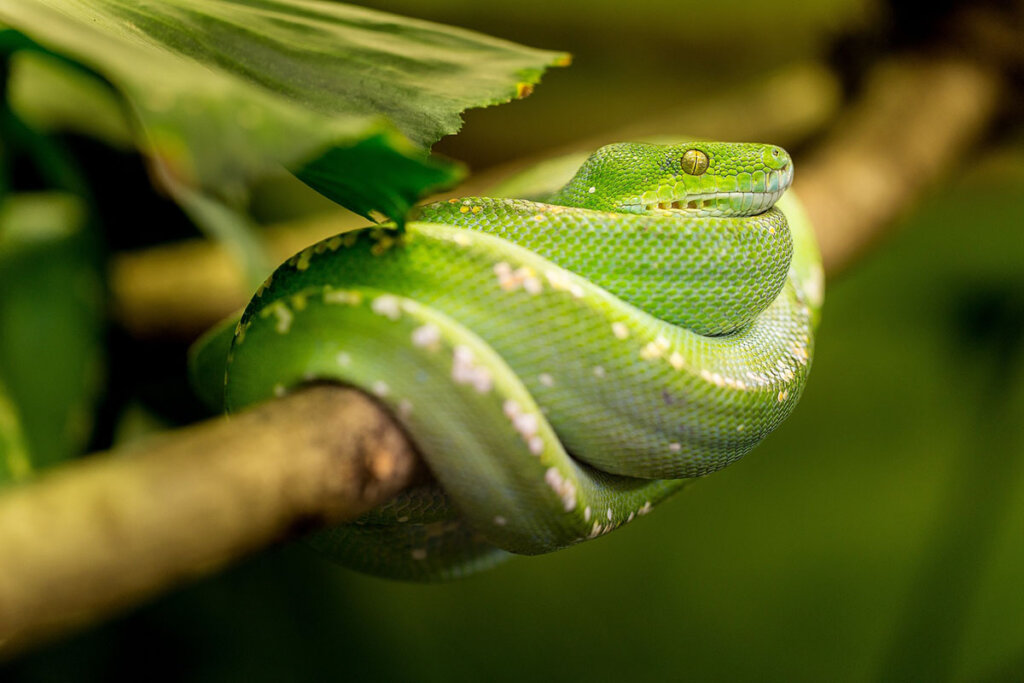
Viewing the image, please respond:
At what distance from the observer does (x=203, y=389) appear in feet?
3.93

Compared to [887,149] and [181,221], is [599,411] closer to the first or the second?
[887,149]

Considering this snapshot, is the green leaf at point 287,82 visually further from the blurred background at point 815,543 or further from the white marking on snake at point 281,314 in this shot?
the blurred background at point 815,543

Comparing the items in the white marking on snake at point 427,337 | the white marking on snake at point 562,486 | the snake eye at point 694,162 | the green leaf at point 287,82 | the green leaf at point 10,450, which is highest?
the green leaf at point 287,82

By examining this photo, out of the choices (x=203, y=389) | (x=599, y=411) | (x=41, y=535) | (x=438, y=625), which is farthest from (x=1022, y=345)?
(x=41, y=535)

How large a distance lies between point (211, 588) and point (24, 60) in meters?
1.58

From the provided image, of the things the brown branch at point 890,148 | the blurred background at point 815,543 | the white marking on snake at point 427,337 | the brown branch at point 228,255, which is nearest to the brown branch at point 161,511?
the white marking on snake at point 427,337

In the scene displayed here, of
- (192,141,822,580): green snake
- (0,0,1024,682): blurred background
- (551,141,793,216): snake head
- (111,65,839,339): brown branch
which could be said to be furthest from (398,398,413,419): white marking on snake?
(0,0,1024,682): blurred background

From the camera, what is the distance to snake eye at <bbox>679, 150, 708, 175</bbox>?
115 centimetres

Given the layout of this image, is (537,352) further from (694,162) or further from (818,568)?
(818,568)

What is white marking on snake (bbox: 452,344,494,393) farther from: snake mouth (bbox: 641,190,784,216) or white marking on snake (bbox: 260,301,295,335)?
snake mouth (bbox: 641,190,784,216)

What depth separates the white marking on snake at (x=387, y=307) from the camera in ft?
2.56

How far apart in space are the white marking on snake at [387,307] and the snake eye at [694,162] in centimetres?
56

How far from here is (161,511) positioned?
517 millimetres

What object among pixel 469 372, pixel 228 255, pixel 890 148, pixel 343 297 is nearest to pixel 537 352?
pixel 469 372
